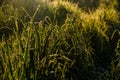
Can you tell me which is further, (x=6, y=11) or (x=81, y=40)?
(x=6, y=11)

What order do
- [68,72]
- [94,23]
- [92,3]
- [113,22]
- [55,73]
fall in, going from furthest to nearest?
[92,3] → [113,22] → [94,23] → [68,72] → [55,73]

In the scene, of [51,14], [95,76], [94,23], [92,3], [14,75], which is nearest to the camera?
[14,75]

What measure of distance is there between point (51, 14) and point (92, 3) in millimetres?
4602

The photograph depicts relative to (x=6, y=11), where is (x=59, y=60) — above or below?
below

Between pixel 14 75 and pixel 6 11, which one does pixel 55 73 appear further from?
pixel 6 11

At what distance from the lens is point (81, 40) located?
4.00 metres

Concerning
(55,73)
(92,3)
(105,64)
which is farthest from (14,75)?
(92,3)

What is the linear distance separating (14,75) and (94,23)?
2.53m

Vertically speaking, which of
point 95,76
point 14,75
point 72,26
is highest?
point 72,26

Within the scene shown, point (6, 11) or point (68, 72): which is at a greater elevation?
point (6, 11)

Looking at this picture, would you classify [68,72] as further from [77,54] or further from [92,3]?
[92,3]

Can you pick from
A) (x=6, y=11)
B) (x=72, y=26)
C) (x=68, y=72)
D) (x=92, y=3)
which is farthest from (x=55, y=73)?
(x=92, y=3)

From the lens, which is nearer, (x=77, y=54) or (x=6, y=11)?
(x=77, y=54)

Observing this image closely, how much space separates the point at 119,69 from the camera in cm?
373
